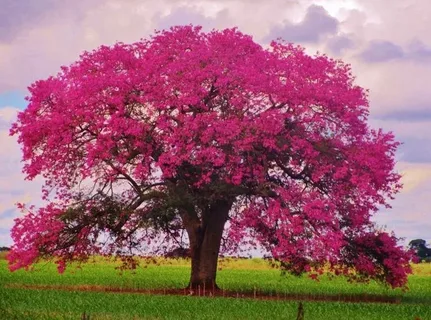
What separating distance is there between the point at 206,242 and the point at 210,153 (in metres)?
5.86

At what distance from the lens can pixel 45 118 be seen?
37375 mm

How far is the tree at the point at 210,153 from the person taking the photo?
113 ft

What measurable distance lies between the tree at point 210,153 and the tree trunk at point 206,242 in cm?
5

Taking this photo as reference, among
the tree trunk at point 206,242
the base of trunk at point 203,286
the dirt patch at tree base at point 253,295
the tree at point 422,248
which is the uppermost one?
the tree at point 422,248

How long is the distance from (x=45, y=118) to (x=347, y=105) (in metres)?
13.2

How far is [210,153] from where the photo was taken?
33.6 m

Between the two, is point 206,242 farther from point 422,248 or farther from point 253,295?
point 422,248

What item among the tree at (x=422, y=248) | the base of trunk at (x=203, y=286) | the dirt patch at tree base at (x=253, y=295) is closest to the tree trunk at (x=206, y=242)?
the base of trunk at (x=203, y=286)

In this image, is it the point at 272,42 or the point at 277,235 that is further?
the point at 272,42

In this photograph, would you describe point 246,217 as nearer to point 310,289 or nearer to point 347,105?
point 347,105

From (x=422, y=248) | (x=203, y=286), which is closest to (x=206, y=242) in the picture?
(x=203, y=286)

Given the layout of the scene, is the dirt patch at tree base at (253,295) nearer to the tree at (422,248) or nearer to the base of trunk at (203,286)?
the base of trunk at (203,286)

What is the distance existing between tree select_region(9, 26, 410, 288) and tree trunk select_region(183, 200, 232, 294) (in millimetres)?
54

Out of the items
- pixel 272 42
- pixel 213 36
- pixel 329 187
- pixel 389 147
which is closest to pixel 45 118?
pixel 213 36
